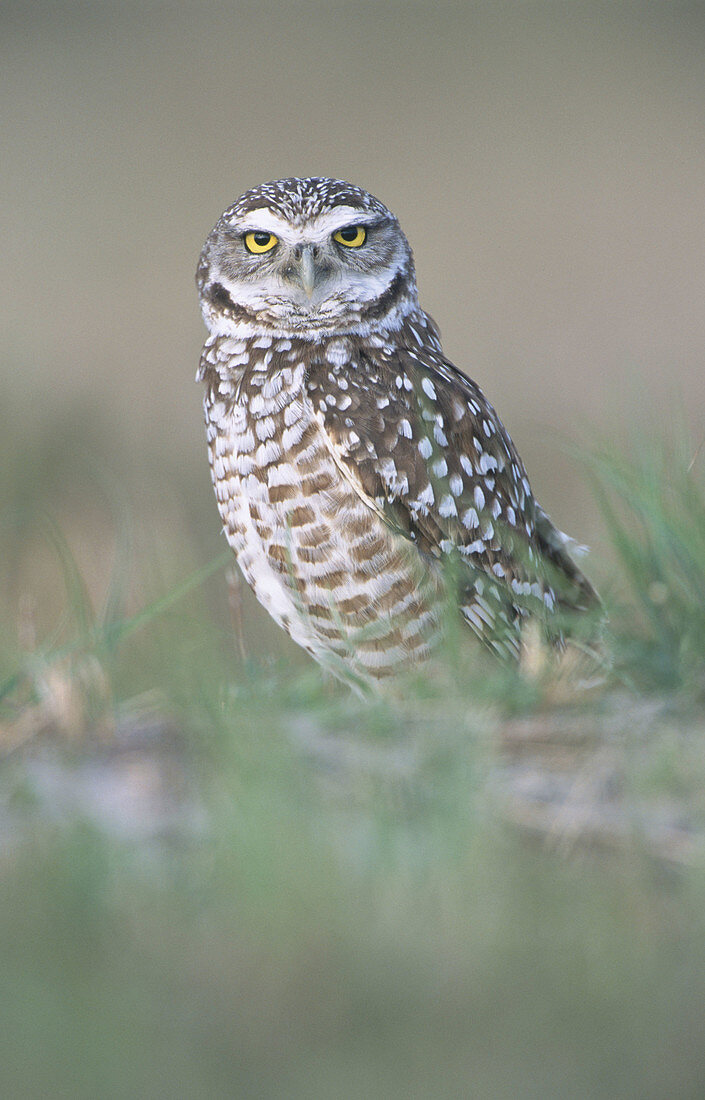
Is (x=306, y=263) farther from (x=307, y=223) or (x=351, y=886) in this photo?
(x=351, y=886)

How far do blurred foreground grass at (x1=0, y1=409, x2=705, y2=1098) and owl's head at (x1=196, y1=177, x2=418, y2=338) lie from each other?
1.36 m

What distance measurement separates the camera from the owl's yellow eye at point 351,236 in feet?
11.9

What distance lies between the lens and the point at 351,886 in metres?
1.69

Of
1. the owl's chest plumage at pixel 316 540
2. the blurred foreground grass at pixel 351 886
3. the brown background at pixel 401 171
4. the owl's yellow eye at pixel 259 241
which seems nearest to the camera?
the blurred foreground grass at pixel 351 886

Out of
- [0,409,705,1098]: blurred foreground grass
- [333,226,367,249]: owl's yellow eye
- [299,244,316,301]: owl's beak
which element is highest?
[333,226,367,249]: owl's yellow eye

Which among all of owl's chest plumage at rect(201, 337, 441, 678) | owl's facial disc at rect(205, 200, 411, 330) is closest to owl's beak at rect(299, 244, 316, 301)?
owl's facial disc at rect(205, 200, 411, 330)

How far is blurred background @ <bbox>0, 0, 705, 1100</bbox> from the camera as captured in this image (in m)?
1.52

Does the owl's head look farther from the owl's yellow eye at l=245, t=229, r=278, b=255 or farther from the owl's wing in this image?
the owl's wing

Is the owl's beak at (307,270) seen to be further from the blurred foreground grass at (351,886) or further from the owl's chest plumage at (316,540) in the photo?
the blurred foreground grass at (351,886)

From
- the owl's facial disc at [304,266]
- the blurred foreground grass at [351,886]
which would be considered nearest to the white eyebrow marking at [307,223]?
the owl's facial disc at [304,266]

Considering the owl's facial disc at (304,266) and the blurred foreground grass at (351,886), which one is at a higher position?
the owl's facial disc at (304,266)

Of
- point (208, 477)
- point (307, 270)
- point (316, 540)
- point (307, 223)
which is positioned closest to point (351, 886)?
point (316, 540)

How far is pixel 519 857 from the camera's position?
1.82 meters

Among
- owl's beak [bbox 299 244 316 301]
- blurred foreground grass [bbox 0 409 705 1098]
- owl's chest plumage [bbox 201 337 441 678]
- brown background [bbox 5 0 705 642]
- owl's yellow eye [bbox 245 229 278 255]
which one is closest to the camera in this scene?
blurred foreground grass [bbox 0 409 705 1098]
